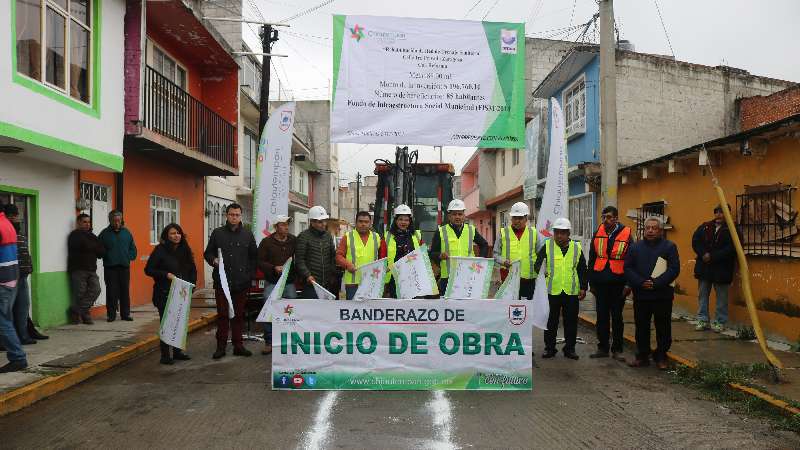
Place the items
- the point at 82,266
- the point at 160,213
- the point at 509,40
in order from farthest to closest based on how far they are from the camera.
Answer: the point at 160,213 < the point at 82,266 < the point at 509,40

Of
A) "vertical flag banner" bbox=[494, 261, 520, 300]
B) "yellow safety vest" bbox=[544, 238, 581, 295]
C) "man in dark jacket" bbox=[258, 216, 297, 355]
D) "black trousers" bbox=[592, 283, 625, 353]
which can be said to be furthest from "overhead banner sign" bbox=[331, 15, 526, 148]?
"black trousers" bbox=[592, 283, 625, 353]

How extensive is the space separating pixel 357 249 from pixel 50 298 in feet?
17.3

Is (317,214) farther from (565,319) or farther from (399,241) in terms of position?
(565,319)

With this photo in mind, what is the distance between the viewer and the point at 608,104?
416 inches

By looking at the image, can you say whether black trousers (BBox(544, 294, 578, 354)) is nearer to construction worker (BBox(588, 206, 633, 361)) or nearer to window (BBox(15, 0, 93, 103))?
construction worker (BBox(588, 206, 633, 361))

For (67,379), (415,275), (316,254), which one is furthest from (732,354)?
(67,379)

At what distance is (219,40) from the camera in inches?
581

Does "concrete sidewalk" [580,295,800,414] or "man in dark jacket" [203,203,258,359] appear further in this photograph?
"man in dark jacket" [203,203,258,359]

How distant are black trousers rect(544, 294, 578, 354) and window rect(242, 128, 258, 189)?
16.2 metres

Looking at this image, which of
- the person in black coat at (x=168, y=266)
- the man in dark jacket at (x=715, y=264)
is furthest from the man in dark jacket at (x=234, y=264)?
the man in dark jacket at (x=715, y=264)

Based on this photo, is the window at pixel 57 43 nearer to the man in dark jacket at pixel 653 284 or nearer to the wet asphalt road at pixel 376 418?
the wet asphalt road at pixel 376 418

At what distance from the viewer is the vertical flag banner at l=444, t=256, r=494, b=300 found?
7.54 m

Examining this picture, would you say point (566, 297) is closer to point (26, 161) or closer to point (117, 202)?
point (26, 161)

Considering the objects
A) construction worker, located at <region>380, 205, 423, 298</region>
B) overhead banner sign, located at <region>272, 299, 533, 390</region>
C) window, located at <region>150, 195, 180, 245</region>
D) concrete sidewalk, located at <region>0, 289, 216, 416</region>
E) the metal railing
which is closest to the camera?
concrete sidewalk, located at <region>0, 289, 216, 416</region>
